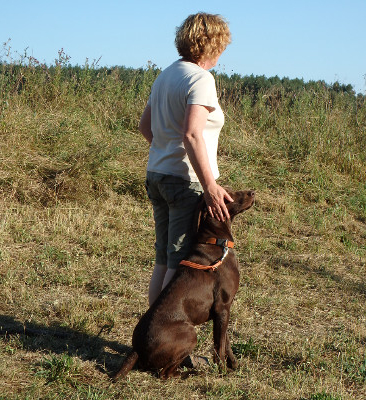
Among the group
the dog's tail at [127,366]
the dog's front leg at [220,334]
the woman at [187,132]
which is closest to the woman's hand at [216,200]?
the woman at [187,132]

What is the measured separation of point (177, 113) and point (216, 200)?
0.59 m

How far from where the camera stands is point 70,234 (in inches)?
273

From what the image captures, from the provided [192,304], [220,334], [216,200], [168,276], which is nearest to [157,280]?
[168,276]

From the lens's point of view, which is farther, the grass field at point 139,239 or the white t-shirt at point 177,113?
the grass field at point 139,239

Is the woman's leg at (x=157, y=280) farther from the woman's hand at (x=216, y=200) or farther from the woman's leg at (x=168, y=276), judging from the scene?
the woman's hand at (x=216, y=200)

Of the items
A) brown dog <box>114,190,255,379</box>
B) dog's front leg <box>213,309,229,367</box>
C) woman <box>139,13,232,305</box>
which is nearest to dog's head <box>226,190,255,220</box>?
brown dog <box>114,190,255,379</box>

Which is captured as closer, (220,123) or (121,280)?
(220,123)

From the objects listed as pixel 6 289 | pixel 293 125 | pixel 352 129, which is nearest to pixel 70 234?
pixel 6 289

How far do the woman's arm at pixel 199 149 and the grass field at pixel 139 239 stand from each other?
1240 mm

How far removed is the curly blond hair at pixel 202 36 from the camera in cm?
355

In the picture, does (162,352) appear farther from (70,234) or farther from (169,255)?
(70,234)

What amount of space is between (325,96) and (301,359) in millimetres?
7101

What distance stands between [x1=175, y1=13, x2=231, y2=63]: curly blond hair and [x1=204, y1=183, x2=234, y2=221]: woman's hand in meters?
0.83

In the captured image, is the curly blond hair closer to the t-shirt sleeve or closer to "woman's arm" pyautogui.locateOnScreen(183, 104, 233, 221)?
the t-shirt sleeve
